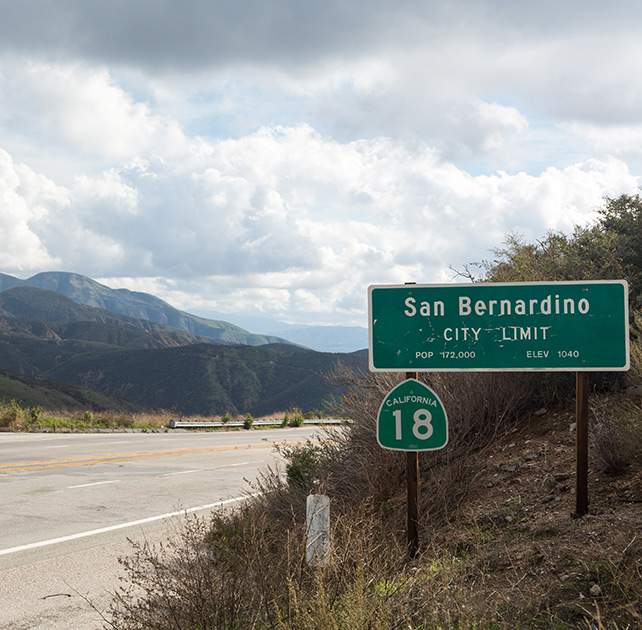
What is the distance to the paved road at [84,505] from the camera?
702 cm

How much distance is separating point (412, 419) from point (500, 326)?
1.01 meters

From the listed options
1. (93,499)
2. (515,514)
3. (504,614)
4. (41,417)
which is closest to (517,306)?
(515,514)

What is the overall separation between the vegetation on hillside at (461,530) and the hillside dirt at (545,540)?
17 mm

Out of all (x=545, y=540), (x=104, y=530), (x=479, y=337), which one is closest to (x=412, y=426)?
(x=479, y=337)

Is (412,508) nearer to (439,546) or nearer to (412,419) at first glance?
(439,546)

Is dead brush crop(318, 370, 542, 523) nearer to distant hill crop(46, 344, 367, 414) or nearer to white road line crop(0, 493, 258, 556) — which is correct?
white road line crop(0, 493, 258, 556)

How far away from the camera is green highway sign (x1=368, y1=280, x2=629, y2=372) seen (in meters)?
6.50

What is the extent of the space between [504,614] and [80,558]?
201 inches

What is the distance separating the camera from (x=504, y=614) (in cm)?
471

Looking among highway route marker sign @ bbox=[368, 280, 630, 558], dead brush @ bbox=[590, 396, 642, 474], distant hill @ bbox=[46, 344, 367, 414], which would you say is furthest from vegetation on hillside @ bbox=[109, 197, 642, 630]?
distant hill @ bbox=[46, 344, 367, 414]

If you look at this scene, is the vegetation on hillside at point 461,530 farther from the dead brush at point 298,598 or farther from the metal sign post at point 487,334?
the metal sign post at point 487,334

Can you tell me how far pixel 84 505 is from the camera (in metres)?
11.8

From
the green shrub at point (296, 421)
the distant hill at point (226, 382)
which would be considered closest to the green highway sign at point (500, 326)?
the green shrub at point (296, 421)

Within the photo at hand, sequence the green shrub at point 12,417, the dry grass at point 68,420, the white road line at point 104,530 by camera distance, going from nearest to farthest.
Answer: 1. the white road line at point 104,530
2. the green shrub at point 12,417
3. the dry grass at point 68,420
